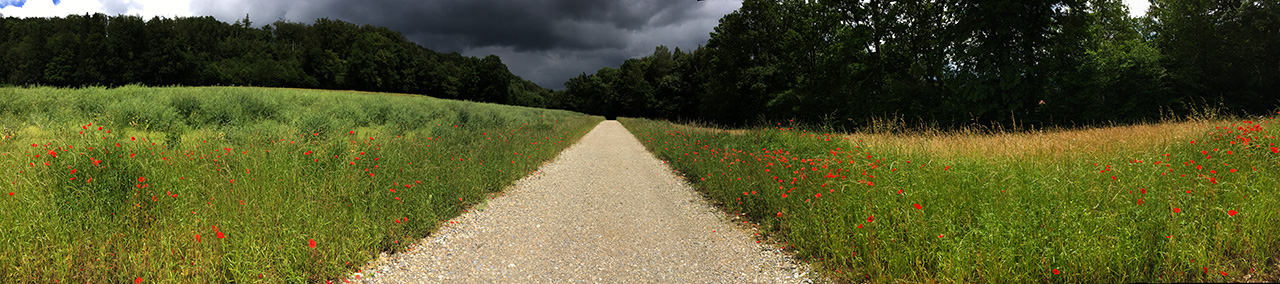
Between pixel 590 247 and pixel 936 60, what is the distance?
2180 cm

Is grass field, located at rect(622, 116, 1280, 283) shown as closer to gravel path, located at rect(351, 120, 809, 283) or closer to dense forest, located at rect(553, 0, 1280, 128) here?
gravel path, located at rect(351, 120, 809, 283)

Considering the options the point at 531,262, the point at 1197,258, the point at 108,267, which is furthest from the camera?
the point at 531,262

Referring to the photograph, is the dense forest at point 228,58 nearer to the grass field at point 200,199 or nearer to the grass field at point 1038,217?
the grass field at point 200,199

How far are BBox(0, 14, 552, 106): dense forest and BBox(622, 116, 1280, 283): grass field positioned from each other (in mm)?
25347

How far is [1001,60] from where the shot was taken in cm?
1605

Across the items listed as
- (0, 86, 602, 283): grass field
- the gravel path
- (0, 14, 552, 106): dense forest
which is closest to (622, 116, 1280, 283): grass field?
the gravel path

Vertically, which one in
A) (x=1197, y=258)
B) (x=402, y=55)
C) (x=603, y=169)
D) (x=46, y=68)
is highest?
(x=402, y=55)

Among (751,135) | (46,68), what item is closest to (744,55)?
(751,135)

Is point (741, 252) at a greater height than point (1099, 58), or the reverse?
point (1099, 58)

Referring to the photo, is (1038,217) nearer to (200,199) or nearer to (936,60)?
(200,199)

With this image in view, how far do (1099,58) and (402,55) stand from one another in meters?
78.3

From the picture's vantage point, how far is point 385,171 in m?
5.43

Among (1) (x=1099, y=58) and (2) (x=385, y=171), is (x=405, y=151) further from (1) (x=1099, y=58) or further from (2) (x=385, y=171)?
(1) (x=1099, y=58)

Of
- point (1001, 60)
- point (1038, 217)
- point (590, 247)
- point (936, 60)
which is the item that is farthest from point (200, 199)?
point (936, 60)
